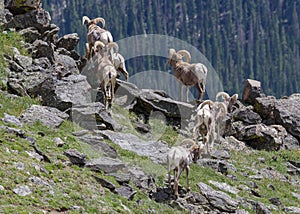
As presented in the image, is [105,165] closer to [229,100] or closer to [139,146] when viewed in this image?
[139,146]

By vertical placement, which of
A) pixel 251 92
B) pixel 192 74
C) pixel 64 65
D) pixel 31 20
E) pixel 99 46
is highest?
pixel 31 20

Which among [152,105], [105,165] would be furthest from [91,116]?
[152,105]

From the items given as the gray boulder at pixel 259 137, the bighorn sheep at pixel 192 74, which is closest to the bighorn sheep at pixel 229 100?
the gray boulder at pixel 259 137

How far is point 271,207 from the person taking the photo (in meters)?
19.8

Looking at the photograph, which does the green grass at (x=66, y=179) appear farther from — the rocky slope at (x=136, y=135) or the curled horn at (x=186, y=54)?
the curled horn at (x=186, y=54)

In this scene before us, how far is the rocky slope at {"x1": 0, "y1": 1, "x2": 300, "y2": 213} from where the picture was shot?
16.9m

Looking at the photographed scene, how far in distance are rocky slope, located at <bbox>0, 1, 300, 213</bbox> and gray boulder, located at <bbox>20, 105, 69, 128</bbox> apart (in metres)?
0.04

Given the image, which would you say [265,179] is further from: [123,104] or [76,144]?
[76,144]

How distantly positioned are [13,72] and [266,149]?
1332 centimetres

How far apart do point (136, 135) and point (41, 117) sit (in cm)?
546

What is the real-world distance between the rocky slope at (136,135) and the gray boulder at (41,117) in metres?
0.04

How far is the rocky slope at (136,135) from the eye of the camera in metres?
16.9

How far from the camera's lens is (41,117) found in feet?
62.7

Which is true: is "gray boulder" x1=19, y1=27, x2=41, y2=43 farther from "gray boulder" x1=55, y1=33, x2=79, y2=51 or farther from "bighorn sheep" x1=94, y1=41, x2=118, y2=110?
"bighorn sheep" x1=94, y1=41, x2=118, y2=110
